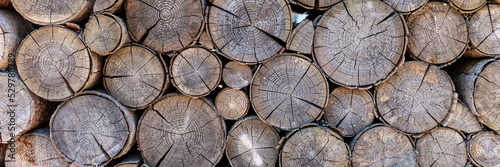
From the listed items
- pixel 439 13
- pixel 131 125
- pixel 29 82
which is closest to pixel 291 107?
pixel 131 125

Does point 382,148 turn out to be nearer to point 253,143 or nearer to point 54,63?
point 253,143

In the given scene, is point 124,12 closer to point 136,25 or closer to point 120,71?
point 136,25

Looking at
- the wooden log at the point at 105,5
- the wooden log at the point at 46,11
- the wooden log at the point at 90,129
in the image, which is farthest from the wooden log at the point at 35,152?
the wooden log at the point at 105,5

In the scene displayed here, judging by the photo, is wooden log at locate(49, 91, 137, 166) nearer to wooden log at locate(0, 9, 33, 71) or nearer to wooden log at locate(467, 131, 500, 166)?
wooden log at locate(0, 9, 33, 71)

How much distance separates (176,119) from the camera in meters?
2.44

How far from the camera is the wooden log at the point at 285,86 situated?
2330mm

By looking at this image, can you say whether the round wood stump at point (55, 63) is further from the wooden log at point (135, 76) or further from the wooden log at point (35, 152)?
the wooden log at point (35, 152)

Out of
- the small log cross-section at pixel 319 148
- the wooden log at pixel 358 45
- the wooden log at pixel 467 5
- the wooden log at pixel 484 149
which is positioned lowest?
the wooden log at pixel 484 149

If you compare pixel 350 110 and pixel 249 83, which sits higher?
pixel 249 83

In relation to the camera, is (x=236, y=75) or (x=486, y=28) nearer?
(x=236, y=75)

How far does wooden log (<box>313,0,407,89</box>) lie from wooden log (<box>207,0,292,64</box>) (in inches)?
16.8

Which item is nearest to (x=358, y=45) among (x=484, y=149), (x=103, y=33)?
(x=484, y=149)

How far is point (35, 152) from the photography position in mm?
2447

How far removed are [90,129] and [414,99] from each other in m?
2.88
